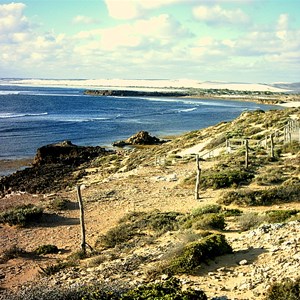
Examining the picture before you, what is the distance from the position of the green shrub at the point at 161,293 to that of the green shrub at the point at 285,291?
1168mm

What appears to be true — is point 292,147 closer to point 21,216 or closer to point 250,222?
point 250,222

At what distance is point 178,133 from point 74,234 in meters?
43.3

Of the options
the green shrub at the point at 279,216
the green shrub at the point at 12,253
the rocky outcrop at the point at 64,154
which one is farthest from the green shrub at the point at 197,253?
the rocky outcrop at the point at 64,154

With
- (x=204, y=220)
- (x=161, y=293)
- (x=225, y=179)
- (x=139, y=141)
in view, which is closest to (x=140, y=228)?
(x=204, y=220)

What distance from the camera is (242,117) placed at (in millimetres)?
46438

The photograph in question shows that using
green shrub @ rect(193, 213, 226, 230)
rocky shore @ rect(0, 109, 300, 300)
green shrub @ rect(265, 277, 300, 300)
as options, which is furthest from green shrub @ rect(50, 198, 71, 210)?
green shrub @ rect(265, 277, 300, 300)

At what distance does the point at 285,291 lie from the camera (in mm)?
6906

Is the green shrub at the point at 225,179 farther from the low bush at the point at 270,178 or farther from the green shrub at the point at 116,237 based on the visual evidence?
the green shrub at the point at 116,237

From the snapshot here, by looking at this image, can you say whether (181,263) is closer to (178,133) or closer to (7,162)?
(7,162)

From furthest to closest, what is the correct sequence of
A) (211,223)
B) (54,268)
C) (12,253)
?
(12,253), (211,223), (54,268)

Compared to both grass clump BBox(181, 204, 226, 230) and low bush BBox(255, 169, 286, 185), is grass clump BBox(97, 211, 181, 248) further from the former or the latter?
low bush BBox(255, 169, 286, 185)

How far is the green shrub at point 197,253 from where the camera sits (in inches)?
352

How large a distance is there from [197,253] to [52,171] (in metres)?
24.8

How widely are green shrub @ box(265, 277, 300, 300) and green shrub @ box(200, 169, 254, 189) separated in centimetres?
1158
